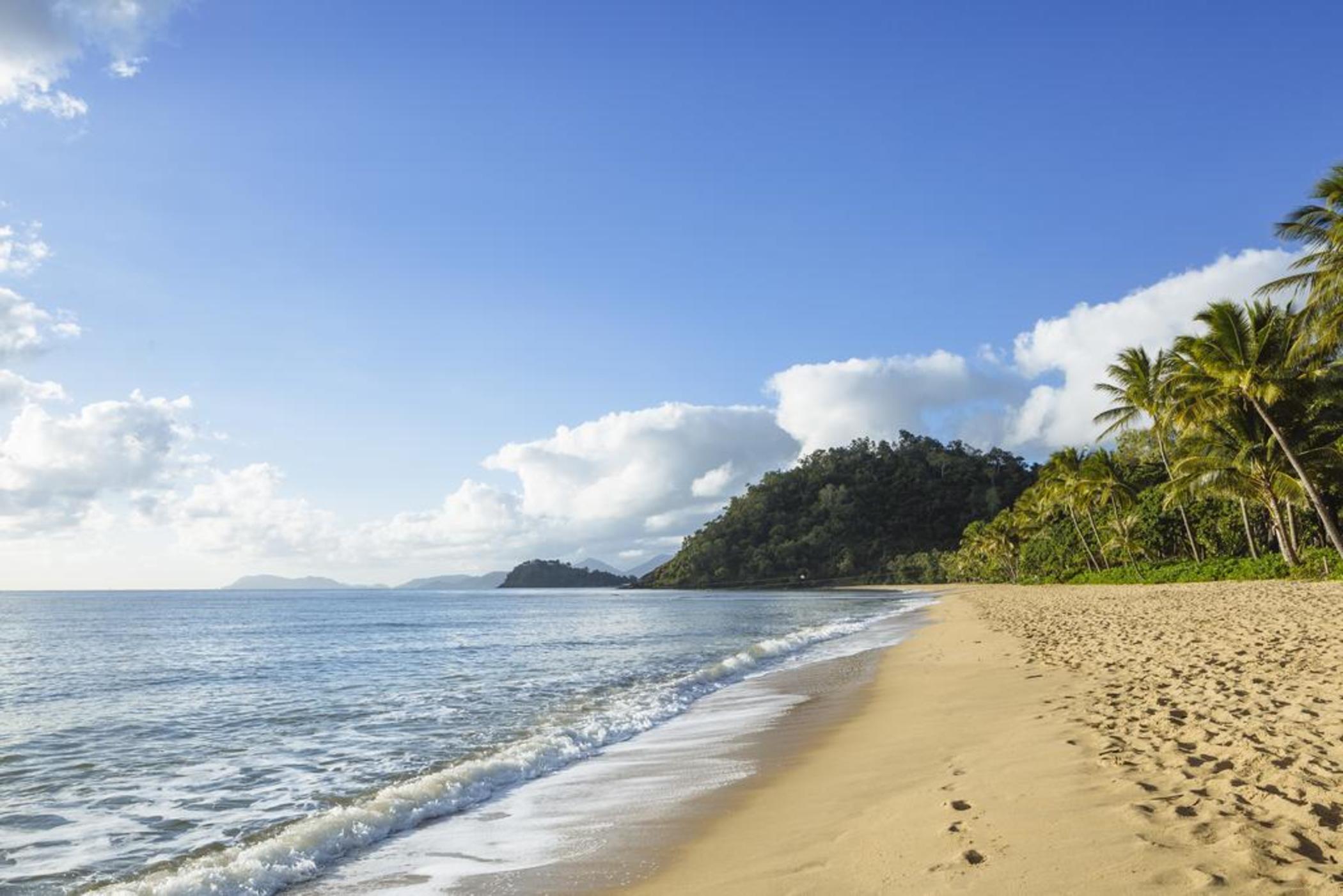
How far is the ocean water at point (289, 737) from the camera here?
6938 millimetres

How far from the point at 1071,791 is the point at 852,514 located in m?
143

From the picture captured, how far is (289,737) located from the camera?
1247 cm

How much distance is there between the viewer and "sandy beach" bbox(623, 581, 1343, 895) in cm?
432

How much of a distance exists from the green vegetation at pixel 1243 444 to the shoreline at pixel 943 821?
21.0 meters

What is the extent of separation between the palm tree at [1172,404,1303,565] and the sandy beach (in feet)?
76.0

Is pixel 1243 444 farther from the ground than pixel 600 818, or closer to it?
farther from the ground

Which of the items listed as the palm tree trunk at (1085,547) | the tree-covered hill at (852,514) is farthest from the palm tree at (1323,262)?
the tree-covered hill at (852,514)

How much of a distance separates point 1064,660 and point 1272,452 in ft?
83.6

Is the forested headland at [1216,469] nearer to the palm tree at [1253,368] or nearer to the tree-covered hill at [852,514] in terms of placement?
the palm tree at [1253,368]

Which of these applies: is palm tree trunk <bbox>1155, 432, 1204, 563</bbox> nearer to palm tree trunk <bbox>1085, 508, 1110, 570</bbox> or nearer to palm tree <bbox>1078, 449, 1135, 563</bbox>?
palm tree <bbox>1078, 449, 1135, 563</bbox>

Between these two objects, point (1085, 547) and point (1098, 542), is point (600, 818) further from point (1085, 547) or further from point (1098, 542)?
point (1085, 547)

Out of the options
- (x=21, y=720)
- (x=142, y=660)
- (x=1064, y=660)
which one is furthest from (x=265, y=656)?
(x=1064, y=660)

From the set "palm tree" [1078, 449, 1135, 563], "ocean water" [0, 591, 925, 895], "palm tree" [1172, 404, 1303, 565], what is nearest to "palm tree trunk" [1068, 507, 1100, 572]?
"palm tree" [1078, 449, 1135, 563]

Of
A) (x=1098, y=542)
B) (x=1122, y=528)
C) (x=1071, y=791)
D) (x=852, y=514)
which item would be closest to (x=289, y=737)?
(x=1071, y=791)
